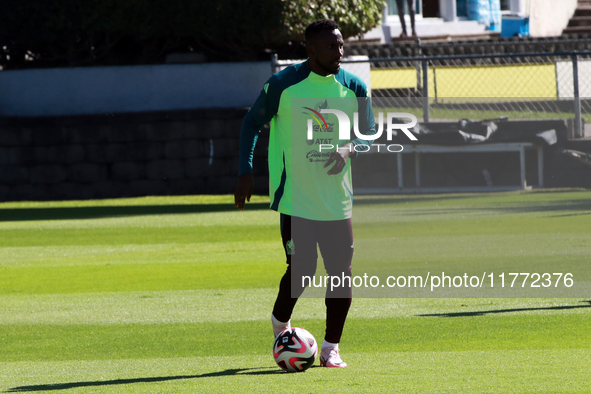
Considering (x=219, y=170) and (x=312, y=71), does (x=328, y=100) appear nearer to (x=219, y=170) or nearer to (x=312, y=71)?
(x=312, y=71)

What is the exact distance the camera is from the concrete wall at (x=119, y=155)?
55.5ft

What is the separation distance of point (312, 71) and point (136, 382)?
1.95m

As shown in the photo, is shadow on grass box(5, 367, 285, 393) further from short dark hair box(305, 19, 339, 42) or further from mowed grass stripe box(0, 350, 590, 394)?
short dark hair box(305, 19, 339, 42)

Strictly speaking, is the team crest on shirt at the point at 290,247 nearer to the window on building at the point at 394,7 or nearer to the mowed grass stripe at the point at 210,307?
the mowed grass stripe at the point at 210,307

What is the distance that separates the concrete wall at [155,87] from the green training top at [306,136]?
40.1 feet

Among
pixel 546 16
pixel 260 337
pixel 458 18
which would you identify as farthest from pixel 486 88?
pixel 546 16

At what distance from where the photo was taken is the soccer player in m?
5.14

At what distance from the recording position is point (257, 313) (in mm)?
6945

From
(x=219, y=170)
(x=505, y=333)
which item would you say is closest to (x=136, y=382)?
(x=505, y=333)

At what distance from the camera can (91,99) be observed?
685 inches

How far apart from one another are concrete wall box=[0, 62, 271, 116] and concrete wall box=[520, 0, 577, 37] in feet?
47.4

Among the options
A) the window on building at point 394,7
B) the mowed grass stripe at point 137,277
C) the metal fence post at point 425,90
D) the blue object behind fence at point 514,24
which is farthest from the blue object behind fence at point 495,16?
the mowed grass stripe at point 137,277

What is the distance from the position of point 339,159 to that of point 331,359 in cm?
112

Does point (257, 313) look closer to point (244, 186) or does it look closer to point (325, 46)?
point (244, 186)
